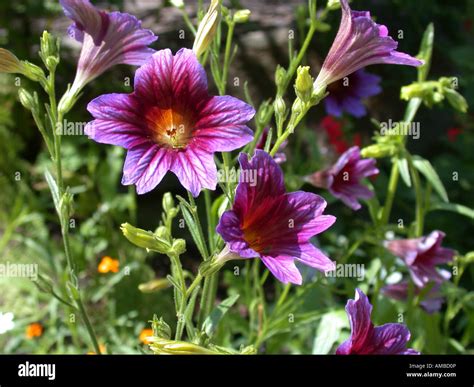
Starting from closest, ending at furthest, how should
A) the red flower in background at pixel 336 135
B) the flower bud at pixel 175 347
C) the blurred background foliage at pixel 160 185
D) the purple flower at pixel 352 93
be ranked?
1. the flower bud at pixel 175 347
2. the purple flower at pixel 352 93
3. the blurred background foliage at pixel 160 185
4. the red flower in background at pixel 336 135

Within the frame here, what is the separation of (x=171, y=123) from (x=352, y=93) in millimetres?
1027

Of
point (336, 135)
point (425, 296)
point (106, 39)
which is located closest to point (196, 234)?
point (106, 39)

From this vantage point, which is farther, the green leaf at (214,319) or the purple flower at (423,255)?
the purple flower at (423,255)

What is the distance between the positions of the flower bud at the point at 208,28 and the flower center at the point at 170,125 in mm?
127

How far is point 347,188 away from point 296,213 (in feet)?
2.25

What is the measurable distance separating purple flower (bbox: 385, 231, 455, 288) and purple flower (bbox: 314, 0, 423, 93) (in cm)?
72

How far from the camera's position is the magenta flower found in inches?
52.7

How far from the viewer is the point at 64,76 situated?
10.8 feet

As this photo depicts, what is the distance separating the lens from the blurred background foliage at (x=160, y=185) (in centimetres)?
Answer: 256

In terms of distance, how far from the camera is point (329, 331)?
6.15ft

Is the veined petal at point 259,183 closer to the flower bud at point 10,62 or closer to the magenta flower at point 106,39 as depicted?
the magenta flower at point 106,39

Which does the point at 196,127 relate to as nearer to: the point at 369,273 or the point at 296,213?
the point at 296,213
